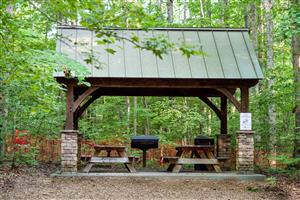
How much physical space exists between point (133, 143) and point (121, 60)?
239 centimetres

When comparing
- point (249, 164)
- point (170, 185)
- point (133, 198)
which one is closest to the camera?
point (133, 198)

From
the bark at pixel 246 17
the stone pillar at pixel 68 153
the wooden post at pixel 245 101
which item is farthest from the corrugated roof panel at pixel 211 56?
the bark at pixel 246 17

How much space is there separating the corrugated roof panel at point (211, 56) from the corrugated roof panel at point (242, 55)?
1.70 ft

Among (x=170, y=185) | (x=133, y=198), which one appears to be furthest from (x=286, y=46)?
(x=133, y=198)

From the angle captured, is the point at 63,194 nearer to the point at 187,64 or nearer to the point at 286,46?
the point at 187,64

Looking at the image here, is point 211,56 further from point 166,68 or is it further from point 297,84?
point 297,84

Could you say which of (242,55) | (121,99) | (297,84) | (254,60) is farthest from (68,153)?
(121,99)

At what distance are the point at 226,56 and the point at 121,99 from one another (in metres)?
8.65

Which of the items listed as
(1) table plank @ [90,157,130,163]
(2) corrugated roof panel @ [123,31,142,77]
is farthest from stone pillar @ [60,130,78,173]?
(2) corrugated roof panel @ [123,31,142,77]

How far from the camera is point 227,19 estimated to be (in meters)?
20.8

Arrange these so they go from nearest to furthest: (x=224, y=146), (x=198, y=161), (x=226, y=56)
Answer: (x=198, y=161), (x=226, y=56), (x=224, y=146)

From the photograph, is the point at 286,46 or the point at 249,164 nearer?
the point at 249,164

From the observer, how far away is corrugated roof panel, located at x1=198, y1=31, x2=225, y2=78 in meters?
10.2

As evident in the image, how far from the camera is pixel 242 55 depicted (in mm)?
10805
